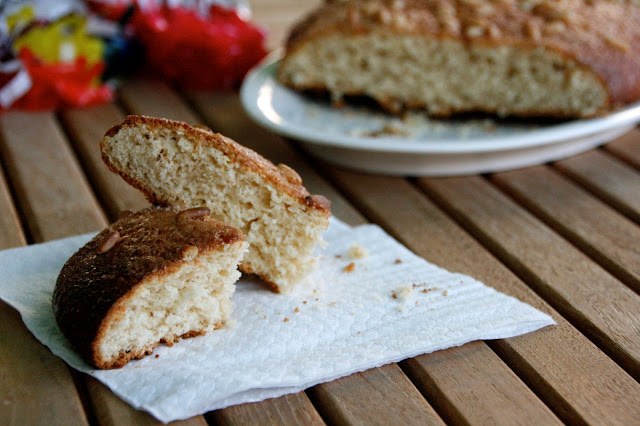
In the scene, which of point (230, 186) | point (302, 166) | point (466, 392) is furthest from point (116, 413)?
point (302, 166)

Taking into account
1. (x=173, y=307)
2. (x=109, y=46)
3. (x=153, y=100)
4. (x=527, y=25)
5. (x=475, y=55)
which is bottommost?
(x=153, y=100)

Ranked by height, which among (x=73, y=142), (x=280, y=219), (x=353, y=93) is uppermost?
(x=280, y=219)

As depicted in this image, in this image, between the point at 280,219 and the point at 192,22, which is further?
the point at 192,22

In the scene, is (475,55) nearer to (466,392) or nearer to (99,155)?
(99,155)

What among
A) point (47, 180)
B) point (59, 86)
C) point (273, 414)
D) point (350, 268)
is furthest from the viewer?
point (59, 86)

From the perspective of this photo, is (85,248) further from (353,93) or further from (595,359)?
(353,93)

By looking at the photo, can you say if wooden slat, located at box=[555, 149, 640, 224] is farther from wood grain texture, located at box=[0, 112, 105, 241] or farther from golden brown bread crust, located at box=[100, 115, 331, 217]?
wood grain texture, located at box=[0, 112, 105, 241]

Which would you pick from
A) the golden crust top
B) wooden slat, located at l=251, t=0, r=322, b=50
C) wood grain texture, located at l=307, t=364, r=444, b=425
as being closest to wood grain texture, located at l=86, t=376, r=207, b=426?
wood grain texture, located at l=307, t=364, r=444, b=425

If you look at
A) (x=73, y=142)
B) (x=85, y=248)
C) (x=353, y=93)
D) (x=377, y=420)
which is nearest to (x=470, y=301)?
(x=377, y=420)
